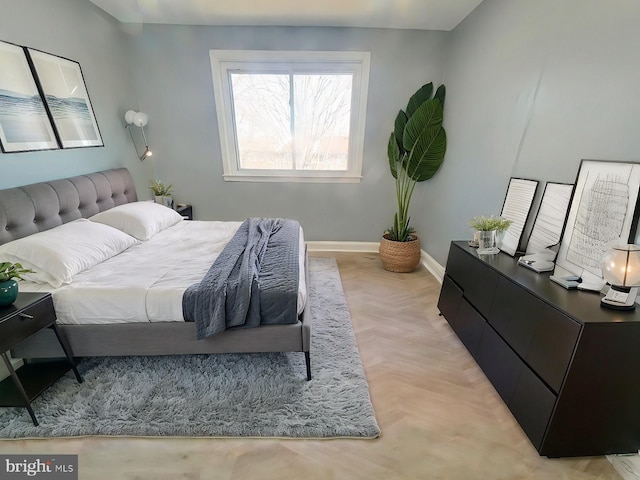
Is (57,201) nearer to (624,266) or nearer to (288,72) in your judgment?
(288,72)

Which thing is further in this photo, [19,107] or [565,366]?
[19,107]

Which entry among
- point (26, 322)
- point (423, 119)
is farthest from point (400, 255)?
point (26, 322)

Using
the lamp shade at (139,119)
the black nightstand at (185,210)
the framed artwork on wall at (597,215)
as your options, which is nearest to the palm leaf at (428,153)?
the framed artwork on wall at (597,215)

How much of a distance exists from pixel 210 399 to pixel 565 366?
171 cm

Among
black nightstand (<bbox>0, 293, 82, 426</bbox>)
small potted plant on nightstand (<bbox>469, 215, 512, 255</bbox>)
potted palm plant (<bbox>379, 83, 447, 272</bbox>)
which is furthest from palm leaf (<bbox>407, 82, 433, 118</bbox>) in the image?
black nightstand (<bbox>0, 293, 82, 426</bbox>)

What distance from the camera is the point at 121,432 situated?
1437mm

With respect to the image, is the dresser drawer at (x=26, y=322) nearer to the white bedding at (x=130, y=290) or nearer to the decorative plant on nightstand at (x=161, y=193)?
the white bedding at (x=130, y=290)

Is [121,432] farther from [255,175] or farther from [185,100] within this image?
[185,100]

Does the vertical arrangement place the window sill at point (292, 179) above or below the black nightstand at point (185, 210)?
above

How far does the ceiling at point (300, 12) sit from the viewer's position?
256 cm

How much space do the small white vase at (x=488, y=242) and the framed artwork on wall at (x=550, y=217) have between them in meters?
0.20

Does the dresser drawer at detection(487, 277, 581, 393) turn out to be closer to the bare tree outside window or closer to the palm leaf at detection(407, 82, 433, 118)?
the palm leaf at detection(407, 82, 433, 118)

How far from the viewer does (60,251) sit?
68.3 inches

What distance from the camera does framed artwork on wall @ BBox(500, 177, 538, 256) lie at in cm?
190
